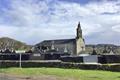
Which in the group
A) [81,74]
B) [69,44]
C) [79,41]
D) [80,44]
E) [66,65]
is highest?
[79,41]

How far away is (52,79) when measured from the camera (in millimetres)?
31453

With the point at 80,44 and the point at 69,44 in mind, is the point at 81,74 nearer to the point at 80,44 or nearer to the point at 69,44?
the point at 80,44

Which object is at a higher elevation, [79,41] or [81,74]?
[79,41]

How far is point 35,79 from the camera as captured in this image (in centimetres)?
3164

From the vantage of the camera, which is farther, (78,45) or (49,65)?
(78,45)

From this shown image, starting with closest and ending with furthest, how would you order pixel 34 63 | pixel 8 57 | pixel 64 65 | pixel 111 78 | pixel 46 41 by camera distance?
1. pixel 111 78
2. pixel 64 65
3. pixel 34 63
4. pixel 8 57
5. pixel 46 41

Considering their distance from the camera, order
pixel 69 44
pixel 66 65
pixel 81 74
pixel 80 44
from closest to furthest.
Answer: pixel 81 74 → pixel 66 65 → pixel 80 44 → pixel 69 44

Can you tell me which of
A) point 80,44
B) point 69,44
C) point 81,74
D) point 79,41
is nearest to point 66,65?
point 81,74

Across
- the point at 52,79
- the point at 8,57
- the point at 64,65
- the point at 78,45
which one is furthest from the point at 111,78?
the point at 78,45

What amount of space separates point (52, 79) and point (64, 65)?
59.1ft

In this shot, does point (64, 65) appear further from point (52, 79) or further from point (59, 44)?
point (59, 44)

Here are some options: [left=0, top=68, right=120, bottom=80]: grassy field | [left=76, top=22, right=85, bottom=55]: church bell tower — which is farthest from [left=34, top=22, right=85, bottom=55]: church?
[left=0, top=68, right=120, bottom=80]: grassy field

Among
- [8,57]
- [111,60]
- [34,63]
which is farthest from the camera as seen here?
[8,57]

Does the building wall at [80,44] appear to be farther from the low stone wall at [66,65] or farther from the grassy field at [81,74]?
the grassy field at [81,74]
